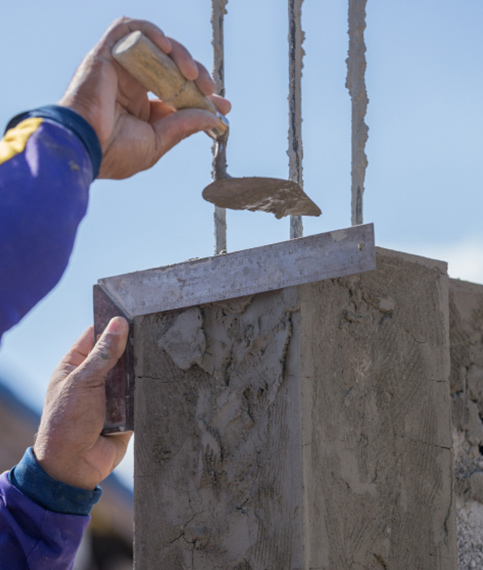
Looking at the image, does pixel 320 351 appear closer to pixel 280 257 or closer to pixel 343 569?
pixel 280 257

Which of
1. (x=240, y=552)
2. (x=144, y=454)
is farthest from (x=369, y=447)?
(x=144, y=454)

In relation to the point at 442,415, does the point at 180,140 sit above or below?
above

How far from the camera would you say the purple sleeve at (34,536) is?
2354 millimetres

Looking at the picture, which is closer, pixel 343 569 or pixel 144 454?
pixel 343 569

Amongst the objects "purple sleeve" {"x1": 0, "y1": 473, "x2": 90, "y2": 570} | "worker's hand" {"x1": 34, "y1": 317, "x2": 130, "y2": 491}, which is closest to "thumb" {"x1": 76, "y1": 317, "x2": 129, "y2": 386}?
"worker's hand" {"x1": 34, "y1": 317, "x2": 130, "y2": 491}

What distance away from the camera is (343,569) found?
2.53m

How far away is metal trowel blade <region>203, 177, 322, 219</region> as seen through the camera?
270 centimetres

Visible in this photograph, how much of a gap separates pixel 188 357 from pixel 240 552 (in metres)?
0.65

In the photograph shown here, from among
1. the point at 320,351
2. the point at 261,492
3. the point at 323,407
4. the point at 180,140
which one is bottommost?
the point at 261,492

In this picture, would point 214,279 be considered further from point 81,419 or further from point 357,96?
point 357,96

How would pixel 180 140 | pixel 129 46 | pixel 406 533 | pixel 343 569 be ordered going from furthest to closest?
pixel 406 533 < pixel 343 569 < pixel 180 140 < pixel 129 46

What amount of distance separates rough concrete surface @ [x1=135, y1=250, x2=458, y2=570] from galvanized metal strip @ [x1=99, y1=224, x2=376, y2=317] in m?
0.05

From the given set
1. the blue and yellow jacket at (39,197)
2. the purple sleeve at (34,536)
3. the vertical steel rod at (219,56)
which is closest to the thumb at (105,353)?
the purple sleeve at (34,536)

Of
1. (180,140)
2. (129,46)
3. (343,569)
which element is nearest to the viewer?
(129,46)
